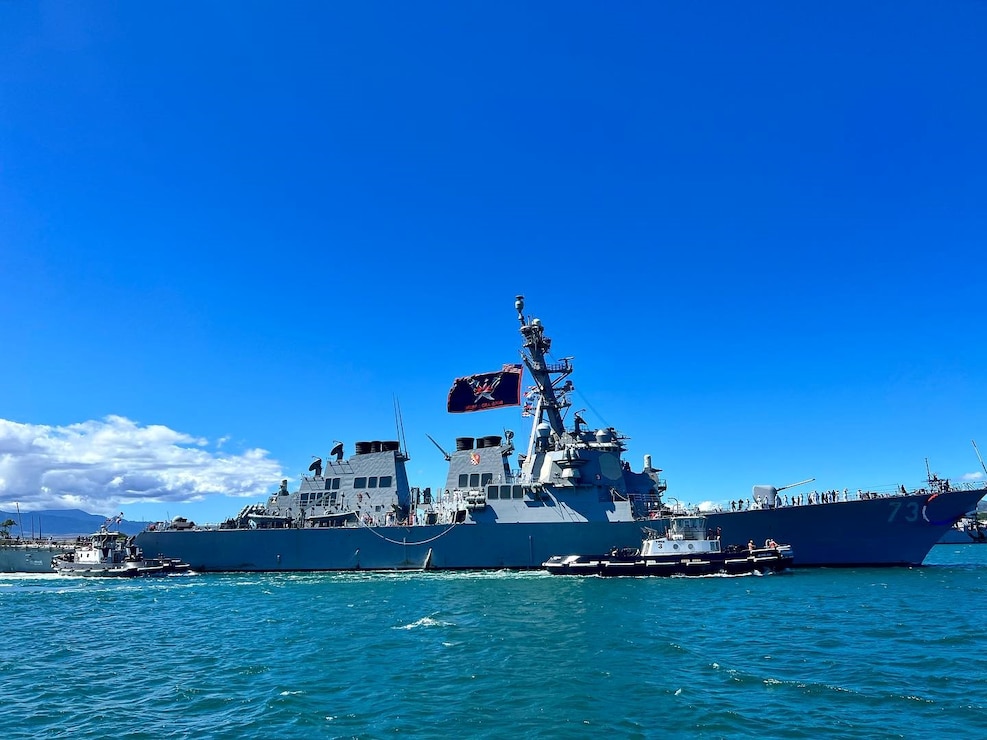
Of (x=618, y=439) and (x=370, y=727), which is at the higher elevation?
(x=618, y=439)

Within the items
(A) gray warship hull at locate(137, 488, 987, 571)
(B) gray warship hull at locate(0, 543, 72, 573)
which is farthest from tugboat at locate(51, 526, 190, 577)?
(B) gray warship hull at locate(0, 543, 72, 573)

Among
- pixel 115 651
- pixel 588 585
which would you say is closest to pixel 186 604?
pixel 115 651

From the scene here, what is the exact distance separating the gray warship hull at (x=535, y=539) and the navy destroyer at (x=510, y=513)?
7 cm

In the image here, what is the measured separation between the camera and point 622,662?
16.5 metres

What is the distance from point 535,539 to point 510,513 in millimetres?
2288

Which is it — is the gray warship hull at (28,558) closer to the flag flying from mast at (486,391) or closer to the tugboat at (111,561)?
the tugboat at (111,561)

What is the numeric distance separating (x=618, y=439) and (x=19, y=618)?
3297cm

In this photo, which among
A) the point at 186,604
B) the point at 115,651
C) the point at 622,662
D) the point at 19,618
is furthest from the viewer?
the point at 186,604

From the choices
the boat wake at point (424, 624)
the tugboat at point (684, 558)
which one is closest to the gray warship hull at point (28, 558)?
the boat wake at point (424, 624)

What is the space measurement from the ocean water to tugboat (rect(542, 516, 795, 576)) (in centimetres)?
205

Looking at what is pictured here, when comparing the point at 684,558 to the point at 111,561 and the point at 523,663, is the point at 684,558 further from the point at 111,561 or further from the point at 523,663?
the point at 111,561

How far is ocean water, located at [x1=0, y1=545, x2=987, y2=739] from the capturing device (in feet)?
40.4

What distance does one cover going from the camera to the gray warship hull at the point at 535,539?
1328 inches

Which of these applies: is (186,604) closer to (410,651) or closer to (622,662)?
(410,651)
